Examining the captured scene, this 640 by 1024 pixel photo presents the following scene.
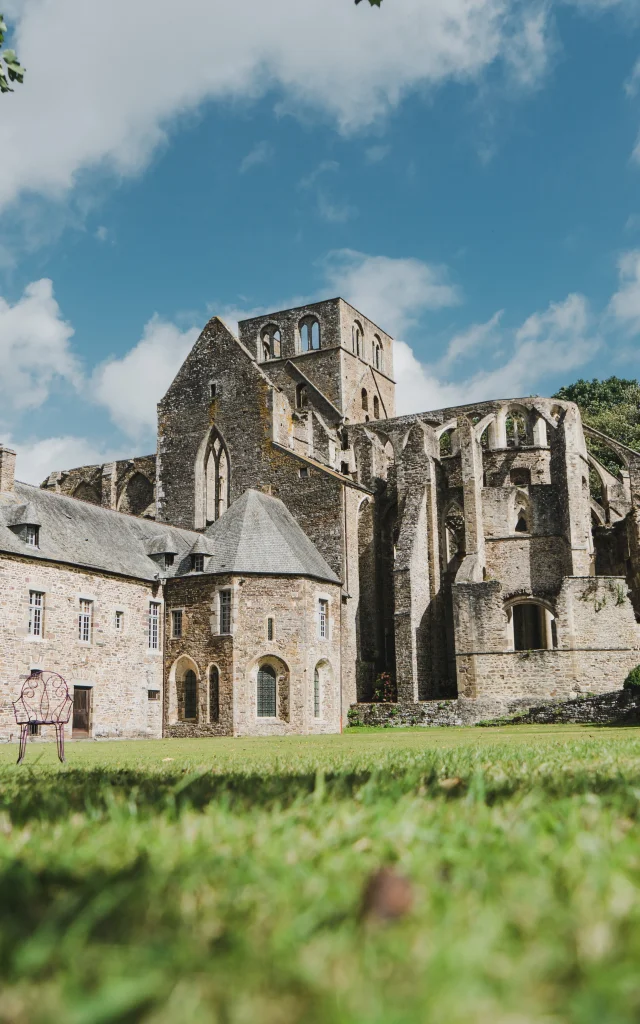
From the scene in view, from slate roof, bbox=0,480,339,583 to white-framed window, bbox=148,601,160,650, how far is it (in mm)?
1132

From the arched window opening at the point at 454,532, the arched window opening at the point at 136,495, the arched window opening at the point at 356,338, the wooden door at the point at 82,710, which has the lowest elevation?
the wooden door at the point at 82,710

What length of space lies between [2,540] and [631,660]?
902 inches

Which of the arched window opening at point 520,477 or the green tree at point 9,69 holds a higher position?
the arched window opening at point 520,477

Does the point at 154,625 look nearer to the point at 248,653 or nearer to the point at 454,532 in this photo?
the point at 248,653

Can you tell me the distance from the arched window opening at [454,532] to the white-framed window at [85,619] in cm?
1646

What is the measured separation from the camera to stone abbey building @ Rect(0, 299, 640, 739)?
3228 cm

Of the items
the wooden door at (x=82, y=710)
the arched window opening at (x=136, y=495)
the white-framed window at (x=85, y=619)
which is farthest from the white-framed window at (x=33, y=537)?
the arched window opening at (x=136, y=495)

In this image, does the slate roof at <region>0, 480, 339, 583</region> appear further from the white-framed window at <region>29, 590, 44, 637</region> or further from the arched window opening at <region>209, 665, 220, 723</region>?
the arched window opening at <region>209, 665, 220, 723</region>

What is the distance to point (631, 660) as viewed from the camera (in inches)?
1398

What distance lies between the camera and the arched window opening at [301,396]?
55.2m

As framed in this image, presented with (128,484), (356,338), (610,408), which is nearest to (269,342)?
(356,338)

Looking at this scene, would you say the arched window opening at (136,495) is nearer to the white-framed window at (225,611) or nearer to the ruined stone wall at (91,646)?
the ruined stone wall at (91,646)

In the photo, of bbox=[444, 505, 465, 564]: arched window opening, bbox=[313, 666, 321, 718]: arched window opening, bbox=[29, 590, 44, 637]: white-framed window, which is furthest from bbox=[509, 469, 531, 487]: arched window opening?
bbox=[29, 590, 44, 637]: white-framed window

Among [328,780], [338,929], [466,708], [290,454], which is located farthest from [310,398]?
[338,929]
